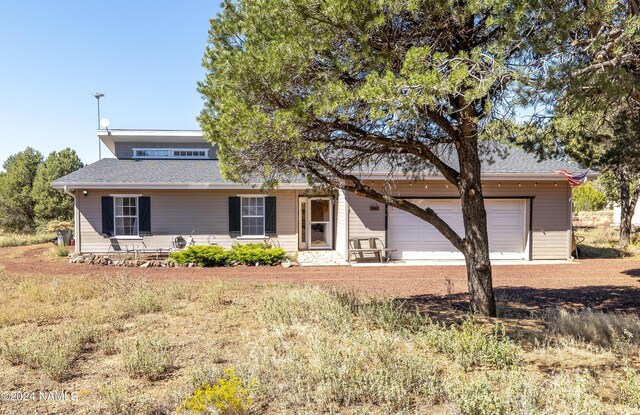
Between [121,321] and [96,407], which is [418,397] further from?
[121,321]

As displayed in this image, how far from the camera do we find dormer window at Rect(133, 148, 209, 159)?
19.2m

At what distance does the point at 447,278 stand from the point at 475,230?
15.2 ft

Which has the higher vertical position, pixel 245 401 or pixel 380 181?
pixel 380 181

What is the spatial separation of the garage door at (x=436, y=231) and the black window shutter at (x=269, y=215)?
429 centimetres

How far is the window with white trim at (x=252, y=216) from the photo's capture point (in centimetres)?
1580

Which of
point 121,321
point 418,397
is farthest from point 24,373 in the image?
point 418,397

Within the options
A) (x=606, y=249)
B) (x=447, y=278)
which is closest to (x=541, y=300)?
(x=447, y=278)

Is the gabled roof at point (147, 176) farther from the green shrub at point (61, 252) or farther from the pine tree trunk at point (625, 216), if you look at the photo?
the pine tree trunk at point (625, 216)

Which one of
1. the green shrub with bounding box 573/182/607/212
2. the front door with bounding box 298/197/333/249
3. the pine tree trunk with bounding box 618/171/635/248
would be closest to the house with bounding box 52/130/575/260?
the front door with bounding box 298/197/333/249

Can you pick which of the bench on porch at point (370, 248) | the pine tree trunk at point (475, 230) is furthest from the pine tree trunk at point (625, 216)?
the pine tree trunk at point (475, 230)

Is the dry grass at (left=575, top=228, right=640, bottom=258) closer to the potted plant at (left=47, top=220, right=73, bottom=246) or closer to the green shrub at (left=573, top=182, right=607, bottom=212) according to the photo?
the green shrub at (left=573, top=182, right=607, bottom=212)

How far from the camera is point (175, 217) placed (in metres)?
15.5

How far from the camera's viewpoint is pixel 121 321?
6.46 meters

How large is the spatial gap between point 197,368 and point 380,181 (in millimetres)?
10599
